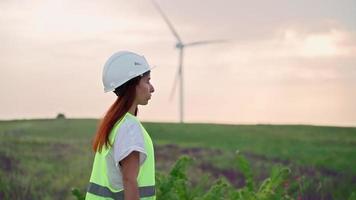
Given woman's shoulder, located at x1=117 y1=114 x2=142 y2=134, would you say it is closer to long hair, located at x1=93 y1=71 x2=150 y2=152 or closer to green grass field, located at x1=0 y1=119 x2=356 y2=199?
long hair, located at x1=93 y1=71 x2=150 y2=152

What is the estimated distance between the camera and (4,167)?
66.2ft

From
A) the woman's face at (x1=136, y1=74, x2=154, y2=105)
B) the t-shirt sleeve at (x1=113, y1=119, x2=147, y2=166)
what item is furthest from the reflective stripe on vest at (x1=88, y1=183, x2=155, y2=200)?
the woman's face at (x1=136, y1=74, x2=154, y2=105)

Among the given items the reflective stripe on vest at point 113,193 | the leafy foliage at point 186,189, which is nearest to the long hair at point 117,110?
the reflective stripe on vest at point 113,193

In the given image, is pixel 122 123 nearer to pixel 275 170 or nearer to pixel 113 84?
pixel 113 84

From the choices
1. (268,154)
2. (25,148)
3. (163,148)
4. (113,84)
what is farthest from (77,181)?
(113,84)

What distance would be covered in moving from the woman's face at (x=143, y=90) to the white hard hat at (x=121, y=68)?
5 cm

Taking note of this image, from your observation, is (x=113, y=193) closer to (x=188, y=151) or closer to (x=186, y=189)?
(x=186, y=189)

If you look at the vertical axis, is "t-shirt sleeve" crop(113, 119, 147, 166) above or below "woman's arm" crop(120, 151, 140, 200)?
above

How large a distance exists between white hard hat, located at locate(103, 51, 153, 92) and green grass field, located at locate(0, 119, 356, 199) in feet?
33.8

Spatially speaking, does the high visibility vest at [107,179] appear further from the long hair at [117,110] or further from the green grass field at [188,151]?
the green grass field at [188,151]

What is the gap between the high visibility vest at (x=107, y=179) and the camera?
15.1 feet

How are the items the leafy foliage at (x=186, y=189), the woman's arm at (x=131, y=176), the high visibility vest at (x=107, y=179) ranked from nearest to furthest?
the woman's arm at (x=131, y=176) → the high visibility vest at (x=107, y=179) → the leafy foliage at (x=186, y=189)

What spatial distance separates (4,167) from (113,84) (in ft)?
52.4

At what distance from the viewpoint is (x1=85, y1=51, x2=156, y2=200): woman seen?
4574mm
